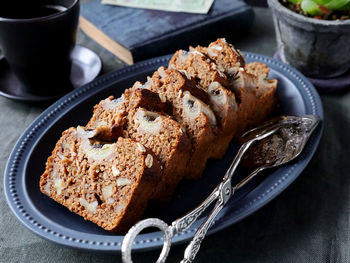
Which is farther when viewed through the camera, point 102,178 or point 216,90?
point 216,90

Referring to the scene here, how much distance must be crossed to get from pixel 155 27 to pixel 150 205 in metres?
1.20

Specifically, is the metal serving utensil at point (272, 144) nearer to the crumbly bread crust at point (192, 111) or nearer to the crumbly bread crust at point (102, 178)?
the crumbly bread crust at point (192, 111)

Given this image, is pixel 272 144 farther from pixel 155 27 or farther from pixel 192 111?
pixel 155 27

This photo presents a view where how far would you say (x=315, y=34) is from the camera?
80.6 inches

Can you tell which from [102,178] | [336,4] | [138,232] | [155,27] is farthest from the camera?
[155,27]

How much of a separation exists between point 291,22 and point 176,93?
2.46ft

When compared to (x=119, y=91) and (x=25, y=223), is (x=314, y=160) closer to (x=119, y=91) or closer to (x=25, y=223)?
(x=119, y=91)

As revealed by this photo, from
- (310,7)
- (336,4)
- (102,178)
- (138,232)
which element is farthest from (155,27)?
(138,232)

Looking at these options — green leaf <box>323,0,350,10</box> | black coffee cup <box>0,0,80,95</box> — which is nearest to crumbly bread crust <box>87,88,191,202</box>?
black coffee cup <box>0,0,80,95</box>

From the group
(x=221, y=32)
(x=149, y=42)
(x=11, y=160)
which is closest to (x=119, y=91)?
(x=149, y=42)

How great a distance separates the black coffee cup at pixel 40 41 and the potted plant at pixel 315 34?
3.28 ft

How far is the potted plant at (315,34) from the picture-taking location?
1.98 m

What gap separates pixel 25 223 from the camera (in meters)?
1.44

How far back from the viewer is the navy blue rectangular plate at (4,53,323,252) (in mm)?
1384
